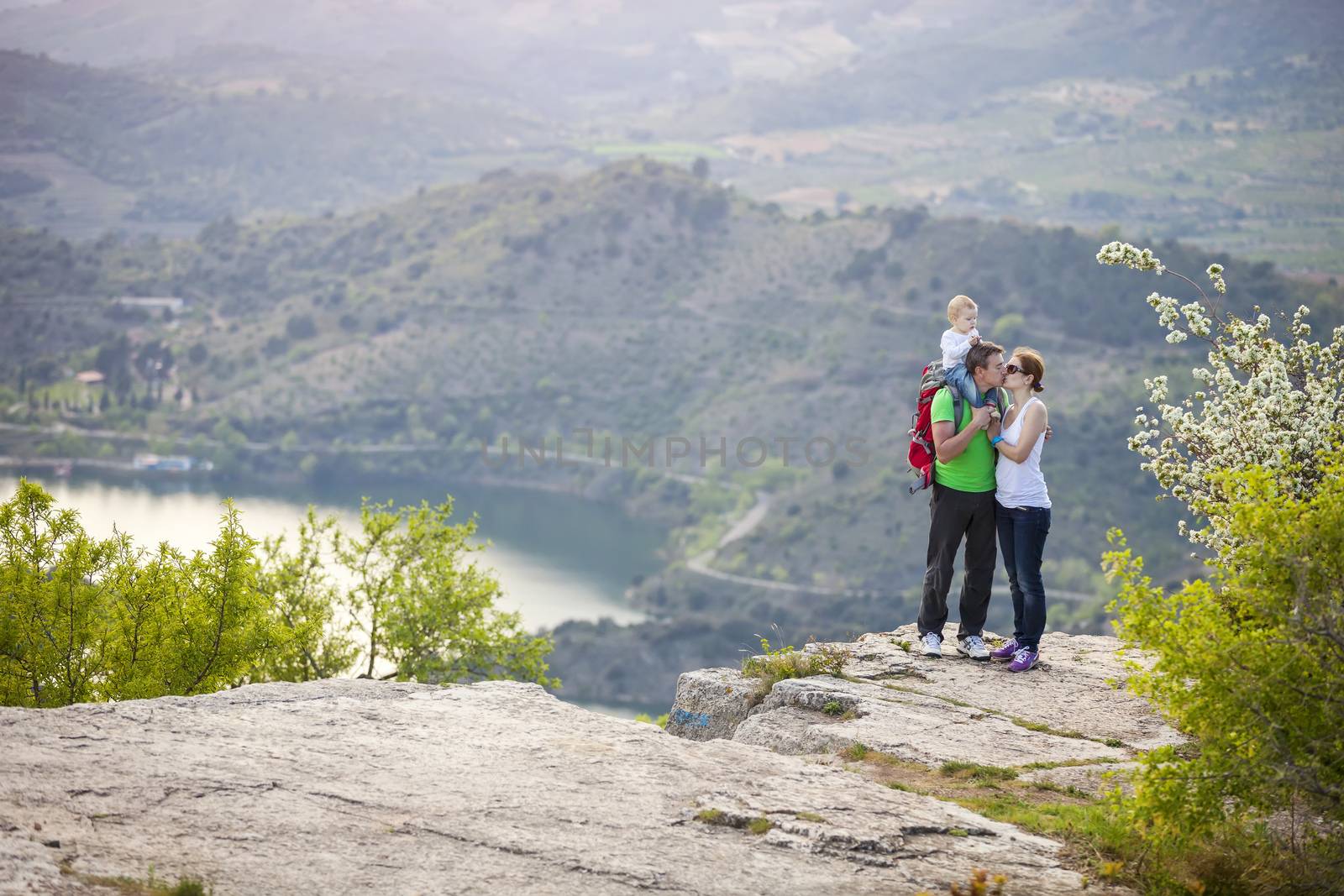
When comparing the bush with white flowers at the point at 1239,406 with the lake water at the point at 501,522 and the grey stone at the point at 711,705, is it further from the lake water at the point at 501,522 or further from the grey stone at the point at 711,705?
the lake water at the point at 501,522

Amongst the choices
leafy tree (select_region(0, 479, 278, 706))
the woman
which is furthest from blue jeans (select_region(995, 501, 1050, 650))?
leafy tree (select_region(0, 479, 278, 706))

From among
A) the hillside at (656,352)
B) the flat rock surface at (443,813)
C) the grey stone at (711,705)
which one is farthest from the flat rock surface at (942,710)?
the hillside at (656,352)

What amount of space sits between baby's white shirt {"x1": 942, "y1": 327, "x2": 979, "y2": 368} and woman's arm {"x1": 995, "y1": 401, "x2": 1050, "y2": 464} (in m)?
0.48

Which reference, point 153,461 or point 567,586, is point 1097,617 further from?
point 153,461

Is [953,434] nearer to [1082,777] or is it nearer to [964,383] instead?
[964,383]

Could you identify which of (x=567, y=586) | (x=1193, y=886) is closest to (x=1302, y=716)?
(x=1193, y=886)

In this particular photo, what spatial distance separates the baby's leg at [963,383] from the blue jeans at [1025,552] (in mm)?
660

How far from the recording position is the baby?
793 cm

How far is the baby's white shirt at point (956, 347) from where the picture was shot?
26.1 feet

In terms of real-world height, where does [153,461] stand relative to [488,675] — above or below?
below

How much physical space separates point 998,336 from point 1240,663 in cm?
8933

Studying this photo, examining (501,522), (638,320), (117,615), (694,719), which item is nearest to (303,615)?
(117,615)

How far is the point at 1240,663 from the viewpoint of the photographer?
5.25 meters

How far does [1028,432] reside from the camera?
7.81 metres
